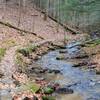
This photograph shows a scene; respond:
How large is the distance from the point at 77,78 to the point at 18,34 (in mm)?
14408

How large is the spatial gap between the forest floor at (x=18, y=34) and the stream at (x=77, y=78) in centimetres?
199

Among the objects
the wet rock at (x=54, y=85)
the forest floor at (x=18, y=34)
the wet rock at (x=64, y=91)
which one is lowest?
the wet rock at (x=64, y=91)

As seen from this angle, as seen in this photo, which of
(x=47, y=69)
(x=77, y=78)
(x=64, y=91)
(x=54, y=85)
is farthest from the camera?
(x=47, y=69)

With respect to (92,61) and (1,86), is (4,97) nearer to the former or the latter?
(1,86)

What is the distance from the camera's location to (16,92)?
14109 mm

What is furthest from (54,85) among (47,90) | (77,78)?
(77,78)

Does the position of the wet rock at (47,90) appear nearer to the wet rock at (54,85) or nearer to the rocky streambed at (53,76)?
the rocky streambed at (53,76)

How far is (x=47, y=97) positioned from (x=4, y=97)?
196 cm

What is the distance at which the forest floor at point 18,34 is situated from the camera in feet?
67.2

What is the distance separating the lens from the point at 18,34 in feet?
109

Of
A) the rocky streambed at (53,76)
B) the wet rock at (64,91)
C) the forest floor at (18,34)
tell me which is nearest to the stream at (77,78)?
the rocky streambed at (53,76)

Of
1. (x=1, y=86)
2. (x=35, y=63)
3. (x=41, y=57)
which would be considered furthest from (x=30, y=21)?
(x=1, y=86)

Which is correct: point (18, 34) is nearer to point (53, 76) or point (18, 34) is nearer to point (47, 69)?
point (47, 69)

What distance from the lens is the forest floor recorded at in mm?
20481
